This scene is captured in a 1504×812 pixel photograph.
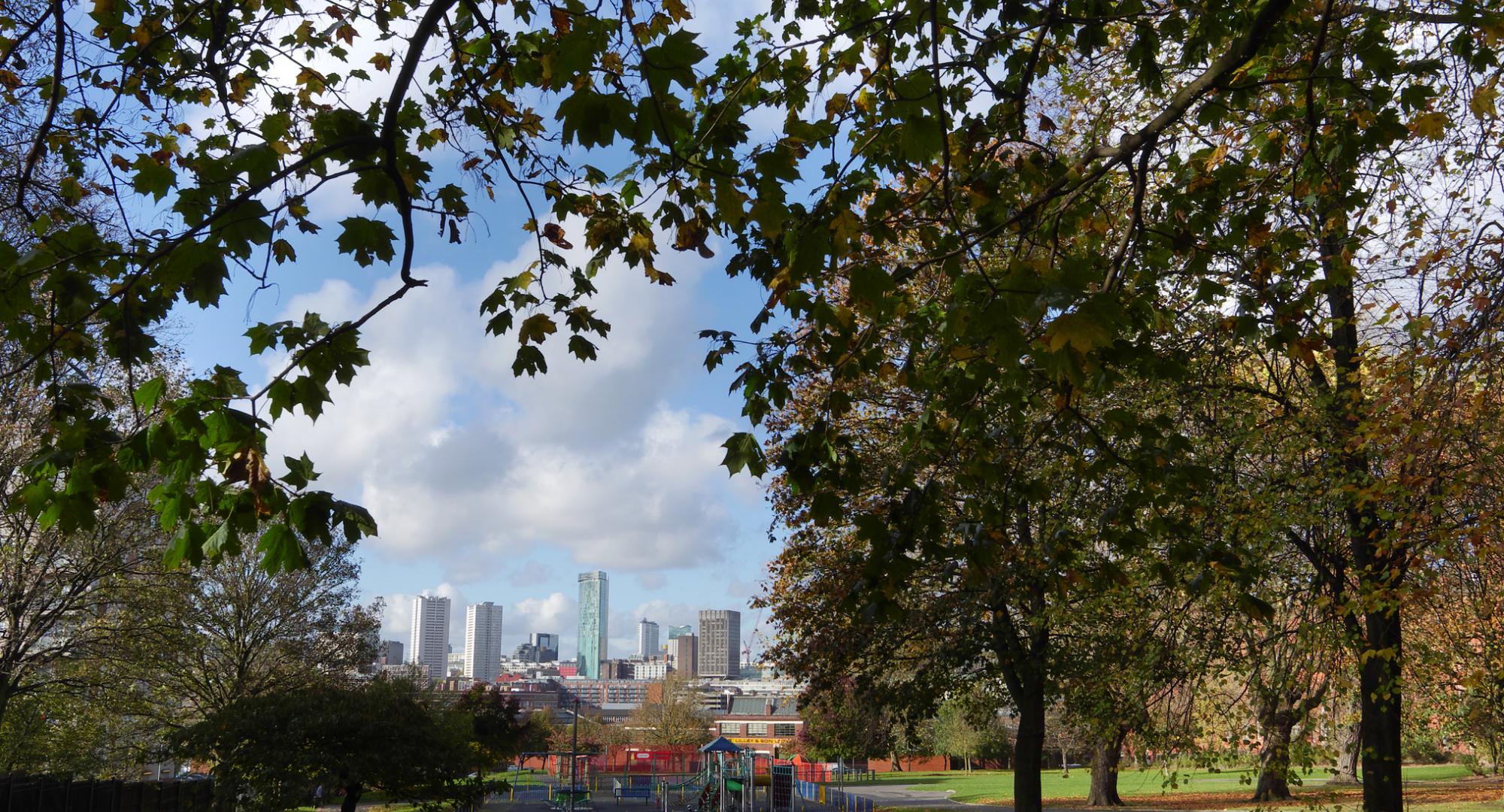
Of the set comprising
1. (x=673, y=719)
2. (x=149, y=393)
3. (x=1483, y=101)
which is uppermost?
(x=1483, y=101)

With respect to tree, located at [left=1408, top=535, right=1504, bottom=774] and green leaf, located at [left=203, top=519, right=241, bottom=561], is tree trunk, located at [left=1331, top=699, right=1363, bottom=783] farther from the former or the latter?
green leaf, located at [left=203, top=519, right=241, bottom=561]

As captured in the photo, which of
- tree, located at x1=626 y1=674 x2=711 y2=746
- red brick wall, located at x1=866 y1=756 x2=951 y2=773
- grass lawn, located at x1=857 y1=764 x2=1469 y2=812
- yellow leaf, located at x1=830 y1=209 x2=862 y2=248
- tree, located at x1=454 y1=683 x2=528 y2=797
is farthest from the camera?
red brick wall, located at x1=866 y1=756 x2=951 y2=773

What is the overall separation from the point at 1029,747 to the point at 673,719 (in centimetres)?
5134

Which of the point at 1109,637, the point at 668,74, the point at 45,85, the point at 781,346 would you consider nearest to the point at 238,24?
the point at 45,85

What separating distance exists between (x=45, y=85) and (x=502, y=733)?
1568 inches

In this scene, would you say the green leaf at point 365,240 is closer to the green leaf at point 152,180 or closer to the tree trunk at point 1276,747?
the green leaf at point 152,180

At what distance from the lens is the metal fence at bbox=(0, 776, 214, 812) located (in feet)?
54.3

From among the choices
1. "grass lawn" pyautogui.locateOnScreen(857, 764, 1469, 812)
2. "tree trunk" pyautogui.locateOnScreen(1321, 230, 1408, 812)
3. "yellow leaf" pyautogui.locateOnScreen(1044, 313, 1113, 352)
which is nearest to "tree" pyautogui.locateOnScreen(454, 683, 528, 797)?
"grass lawn" pyautogui.locateOnScreen(857, 764, 1469, 812)

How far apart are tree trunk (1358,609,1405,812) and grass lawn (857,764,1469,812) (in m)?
19.7

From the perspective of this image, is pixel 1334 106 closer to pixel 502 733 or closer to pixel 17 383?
pixel 17 383

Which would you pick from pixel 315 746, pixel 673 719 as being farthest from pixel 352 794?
pixel 673 719

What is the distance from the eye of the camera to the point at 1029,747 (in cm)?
1800

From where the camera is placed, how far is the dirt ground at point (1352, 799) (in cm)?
2322

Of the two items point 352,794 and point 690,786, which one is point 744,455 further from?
point 690,786
